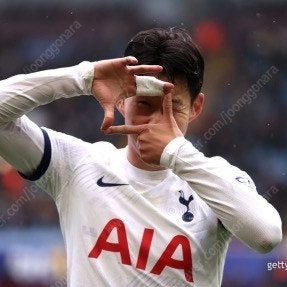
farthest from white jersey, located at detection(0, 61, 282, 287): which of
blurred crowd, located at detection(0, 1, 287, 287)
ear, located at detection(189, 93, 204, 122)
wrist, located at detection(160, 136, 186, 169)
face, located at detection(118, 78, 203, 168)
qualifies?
blurred crowd, located at detection(0, 1, 287, 287)

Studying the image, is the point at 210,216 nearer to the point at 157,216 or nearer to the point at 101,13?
the point at 157,216

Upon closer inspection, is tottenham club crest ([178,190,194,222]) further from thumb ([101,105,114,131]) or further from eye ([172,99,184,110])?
thumb ([101,105,114,131])

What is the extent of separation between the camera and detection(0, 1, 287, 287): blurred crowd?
704 cm

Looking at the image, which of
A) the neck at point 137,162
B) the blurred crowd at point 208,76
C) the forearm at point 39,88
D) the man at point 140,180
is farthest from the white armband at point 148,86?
the blurred crowd at point 208,76

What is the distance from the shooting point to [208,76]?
788 cm

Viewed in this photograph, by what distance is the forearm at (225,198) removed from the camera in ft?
7.91

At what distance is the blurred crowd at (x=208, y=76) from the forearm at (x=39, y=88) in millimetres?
4375

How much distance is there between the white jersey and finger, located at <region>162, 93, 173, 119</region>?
0.25ft

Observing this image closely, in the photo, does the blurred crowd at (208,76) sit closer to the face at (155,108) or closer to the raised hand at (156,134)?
the face at (155,108)

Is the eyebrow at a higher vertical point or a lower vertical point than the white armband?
lower

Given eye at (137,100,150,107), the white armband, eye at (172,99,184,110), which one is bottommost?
eye at (172,99,184,110)

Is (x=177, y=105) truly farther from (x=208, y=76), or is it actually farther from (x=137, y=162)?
(x=208, y=76)

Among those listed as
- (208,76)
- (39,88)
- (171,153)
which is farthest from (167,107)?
(208,76)

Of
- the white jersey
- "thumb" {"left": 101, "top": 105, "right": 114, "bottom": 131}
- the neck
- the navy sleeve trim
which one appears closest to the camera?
"thumb" {"left": 101, "top": 105, "right": 114, "bottom": 131}
